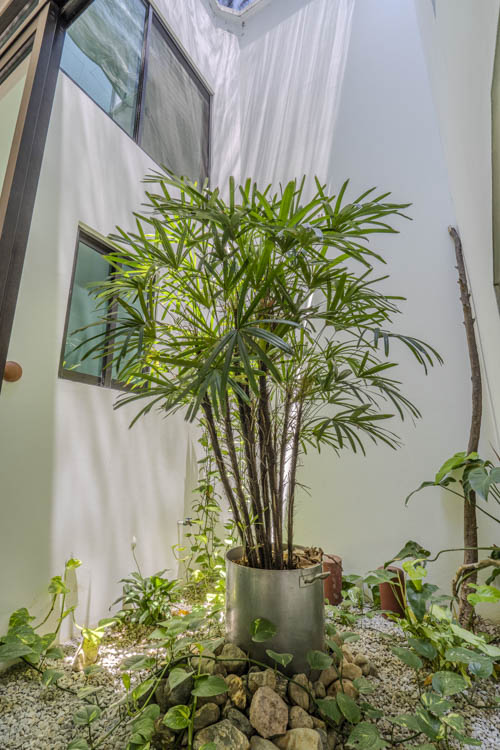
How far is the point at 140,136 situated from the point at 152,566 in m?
2.76

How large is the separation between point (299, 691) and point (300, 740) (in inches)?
5.8

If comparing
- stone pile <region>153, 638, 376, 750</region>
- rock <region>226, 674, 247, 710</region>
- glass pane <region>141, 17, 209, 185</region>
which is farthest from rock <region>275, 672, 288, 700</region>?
glass pane <region>141, 17, 209, 185</region>

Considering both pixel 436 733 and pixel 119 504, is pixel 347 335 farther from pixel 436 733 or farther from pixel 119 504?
pixel 436 733

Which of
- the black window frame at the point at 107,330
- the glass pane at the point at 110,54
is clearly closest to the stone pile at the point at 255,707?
the black window frame at the point at 107,330

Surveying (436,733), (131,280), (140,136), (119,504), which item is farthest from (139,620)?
(140,136)

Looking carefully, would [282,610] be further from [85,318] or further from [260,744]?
[85,318]

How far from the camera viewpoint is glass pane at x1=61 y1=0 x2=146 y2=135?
2.22 meters

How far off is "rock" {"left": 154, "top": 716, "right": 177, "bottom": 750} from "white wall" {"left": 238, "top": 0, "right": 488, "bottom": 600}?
1.50 metres

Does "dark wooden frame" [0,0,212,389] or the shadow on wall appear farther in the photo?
the shadow on wall

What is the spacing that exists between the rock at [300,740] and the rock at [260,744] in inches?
1.2

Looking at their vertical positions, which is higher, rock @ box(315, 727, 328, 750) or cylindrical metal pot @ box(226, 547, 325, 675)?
cylindrical metal pot @ box(226, 547, 325, 675)

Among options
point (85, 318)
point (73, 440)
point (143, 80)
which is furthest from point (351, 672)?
point (143, 80)

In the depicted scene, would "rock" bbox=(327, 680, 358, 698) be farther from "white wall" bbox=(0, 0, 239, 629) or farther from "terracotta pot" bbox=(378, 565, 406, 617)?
"white wall" bbox=(0, 0, 239, 629)

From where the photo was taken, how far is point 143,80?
2844mm
